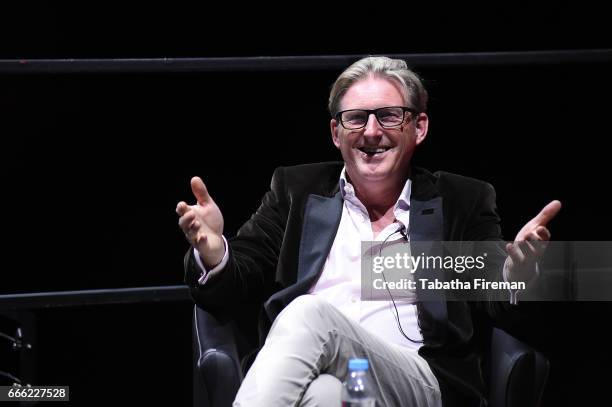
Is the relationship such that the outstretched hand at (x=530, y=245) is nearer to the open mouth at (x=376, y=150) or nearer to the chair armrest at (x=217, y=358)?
the open mouth at (x=376, y=150)

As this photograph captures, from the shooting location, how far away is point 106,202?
111 inches

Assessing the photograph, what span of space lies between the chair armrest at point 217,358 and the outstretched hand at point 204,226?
0.49ft

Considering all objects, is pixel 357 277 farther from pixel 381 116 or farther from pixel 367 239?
pixel 381 116

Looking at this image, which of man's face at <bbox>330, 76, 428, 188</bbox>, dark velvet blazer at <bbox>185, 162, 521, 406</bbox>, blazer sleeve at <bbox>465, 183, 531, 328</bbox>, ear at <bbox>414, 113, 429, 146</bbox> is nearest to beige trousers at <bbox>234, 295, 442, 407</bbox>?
dark velvet blazer at <bbox>185, 162, 521, 406</bbox>

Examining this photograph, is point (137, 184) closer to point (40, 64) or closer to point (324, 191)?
point (40, 64)

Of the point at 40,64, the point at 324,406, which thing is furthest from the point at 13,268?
the point at 324,406

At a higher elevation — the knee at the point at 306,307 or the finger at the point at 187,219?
the finger at the point at 187,219

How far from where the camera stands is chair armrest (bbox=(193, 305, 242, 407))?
1887 mm

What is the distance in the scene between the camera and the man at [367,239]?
74.5 inches

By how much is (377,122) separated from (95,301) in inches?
38.7

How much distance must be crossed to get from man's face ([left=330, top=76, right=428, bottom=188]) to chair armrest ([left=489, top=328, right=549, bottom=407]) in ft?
1.78

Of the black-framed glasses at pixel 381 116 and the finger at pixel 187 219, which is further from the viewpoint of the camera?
the black-framed glasses at pixel 381 116

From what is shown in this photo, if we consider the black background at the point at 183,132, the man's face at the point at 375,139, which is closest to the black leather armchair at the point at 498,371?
the man's face at the point at 375,139

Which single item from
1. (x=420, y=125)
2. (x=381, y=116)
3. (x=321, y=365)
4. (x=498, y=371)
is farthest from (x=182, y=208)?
(x=498, y=371)
